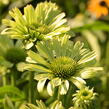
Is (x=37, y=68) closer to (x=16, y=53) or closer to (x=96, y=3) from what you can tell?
(x=16, y=53)

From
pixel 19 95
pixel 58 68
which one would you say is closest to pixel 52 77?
pixel 58 68

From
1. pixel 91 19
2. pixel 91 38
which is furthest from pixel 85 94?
pixel 91 19

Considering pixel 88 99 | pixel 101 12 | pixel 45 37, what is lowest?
pixel 88 99

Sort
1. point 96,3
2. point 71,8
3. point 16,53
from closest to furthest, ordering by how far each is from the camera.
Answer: point 16,53 → point 71,8 → point 96,3

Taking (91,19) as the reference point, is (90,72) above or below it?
below

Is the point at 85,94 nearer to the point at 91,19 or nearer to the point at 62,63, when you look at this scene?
the point at 62,63

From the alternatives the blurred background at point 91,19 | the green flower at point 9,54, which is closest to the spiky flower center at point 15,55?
the green flower at point 9,54

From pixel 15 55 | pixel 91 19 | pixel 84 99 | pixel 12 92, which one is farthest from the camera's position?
pixel 91 19
